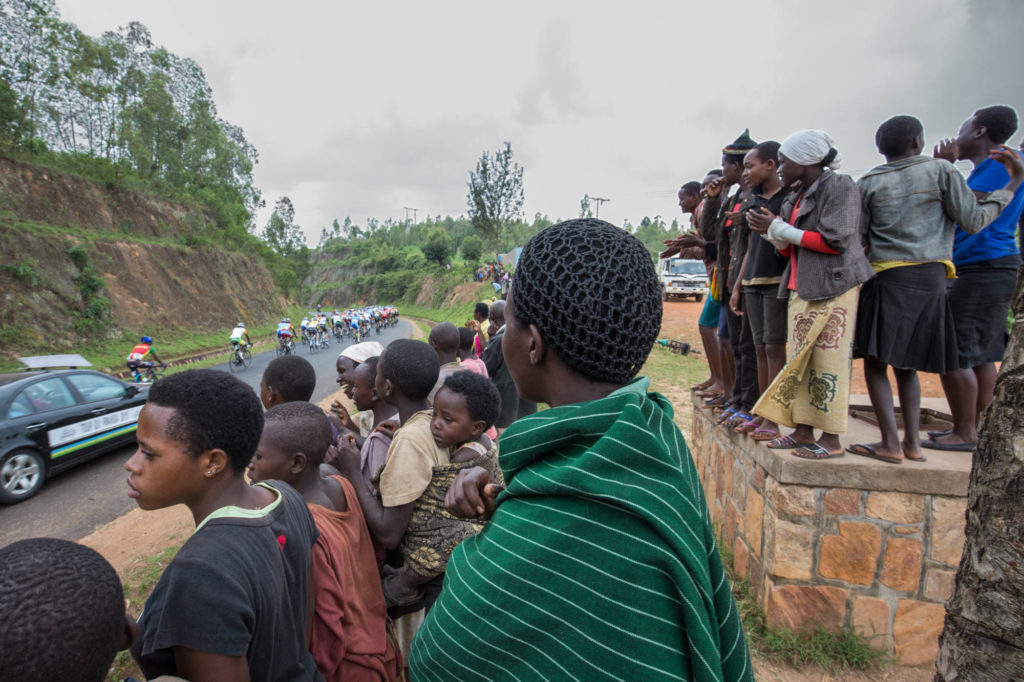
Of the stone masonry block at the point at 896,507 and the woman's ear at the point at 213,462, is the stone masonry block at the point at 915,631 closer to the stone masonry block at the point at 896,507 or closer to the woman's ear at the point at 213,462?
the stone masonry block at the point at 896,507

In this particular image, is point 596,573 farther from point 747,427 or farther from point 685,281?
point 685,281

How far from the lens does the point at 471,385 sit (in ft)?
7.16

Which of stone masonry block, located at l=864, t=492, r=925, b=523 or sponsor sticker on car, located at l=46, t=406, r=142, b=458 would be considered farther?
sponsor sticker on car, located at l=46, t=406, r=142, b=458

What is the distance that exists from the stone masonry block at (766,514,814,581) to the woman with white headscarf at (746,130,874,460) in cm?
40

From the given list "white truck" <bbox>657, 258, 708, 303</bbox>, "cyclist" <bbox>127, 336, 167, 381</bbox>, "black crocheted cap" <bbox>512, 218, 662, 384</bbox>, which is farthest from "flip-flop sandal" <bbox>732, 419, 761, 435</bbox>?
"white truck" <bbox>657, 258, 708, 303</bbox>

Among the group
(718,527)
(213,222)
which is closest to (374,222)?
(213,222)

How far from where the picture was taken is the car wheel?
504 cm

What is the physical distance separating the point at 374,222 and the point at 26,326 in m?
93.3

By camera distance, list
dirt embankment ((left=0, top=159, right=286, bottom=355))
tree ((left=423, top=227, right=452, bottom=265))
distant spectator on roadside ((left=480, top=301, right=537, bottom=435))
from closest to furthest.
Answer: distant spectator on roadside ((left=480, top=301, right=537, bottom=435)) < dirt embankment ((left=0, top=159, right=286, bottom=355)) < tree ((left=423, top=227, right=452, bottom=265))

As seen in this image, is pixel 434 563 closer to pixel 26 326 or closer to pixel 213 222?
pixel 26 326

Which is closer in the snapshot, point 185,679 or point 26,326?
point 185,679

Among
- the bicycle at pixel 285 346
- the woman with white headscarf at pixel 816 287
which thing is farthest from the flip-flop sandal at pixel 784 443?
the bicycle at pixel 285 346

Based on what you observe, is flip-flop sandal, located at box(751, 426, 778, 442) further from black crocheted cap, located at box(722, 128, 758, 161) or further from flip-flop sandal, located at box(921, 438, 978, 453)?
black crocheted cap, located at box(722, 128, 758, 161)

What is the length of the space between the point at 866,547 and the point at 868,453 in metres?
0.49
